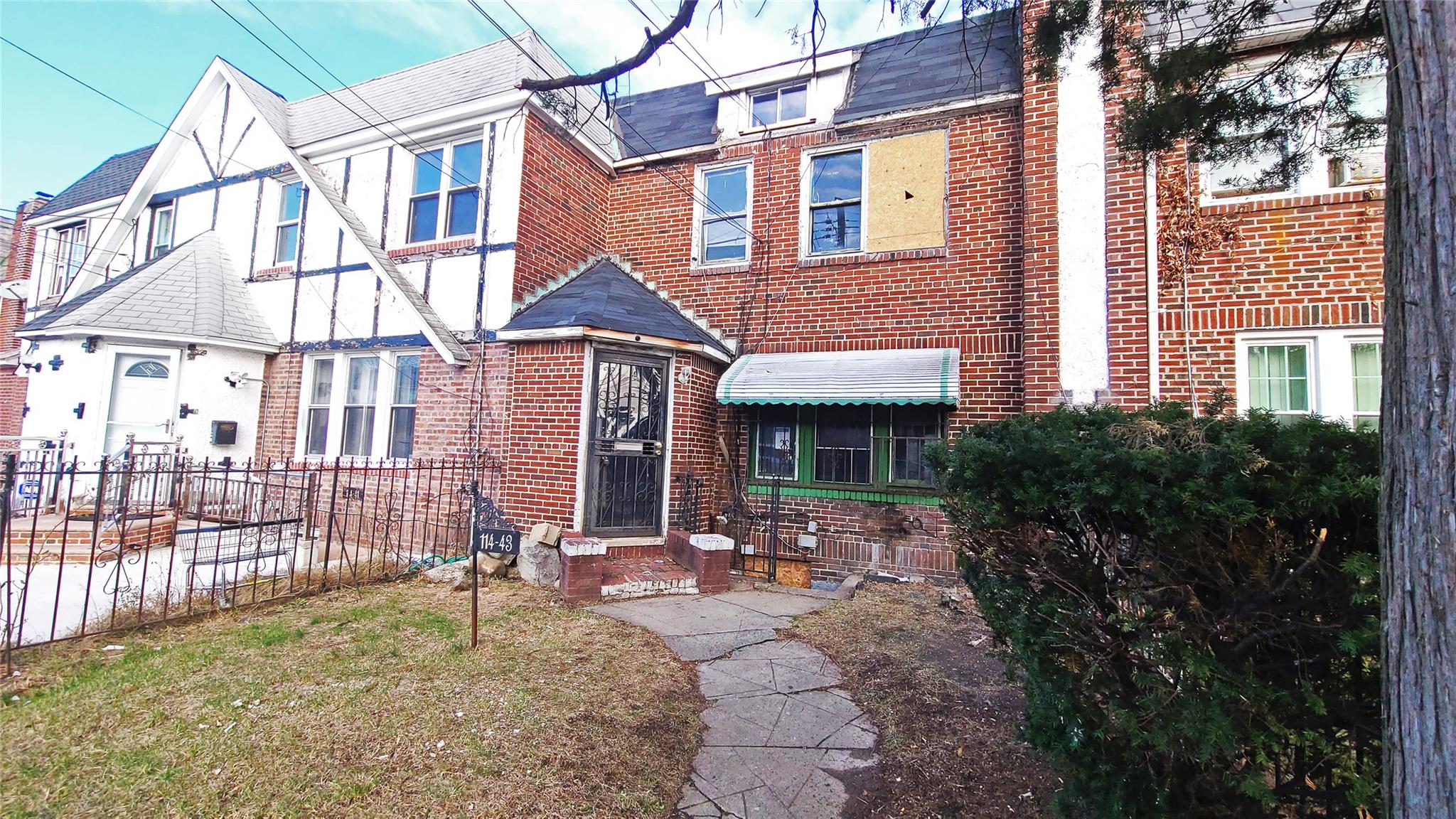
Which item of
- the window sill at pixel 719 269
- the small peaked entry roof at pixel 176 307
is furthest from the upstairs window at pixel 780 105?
the small peaked entry roof at pixel 176 307

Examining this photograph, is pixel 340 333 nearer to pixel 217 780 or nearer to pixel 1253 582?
pixel 217 780

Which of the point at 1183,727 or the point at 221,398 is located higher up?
the point at 221,398

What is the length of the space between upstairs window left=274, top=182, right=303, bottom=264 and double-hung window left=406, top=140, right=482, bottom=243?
2453mm

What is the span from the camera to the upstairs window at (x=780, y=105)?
9445 mm

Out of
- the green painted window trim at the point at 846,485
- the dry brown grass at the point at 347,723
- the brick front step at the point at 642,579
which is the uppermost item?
the green painted window trim at the point at 846,485

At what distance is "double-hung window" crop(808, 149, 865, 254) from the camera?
8977 millimetres

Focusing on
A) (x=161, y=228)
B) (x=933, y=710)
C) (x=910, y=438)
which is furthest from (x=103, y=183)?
(x=933, y=710)

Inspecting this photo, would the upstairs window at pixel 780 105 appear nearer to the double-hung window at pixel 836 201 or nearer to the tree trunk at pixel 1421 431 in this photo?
the double-hung window at pixel 836 201

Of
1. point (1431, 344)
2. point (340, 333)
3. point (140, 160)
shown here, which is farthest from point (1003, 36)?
point (140, 160)

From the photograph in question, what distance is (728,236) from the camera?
973 cm

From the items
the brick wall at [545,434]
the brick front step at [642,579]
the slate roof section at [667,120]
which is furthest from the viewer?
the slate roof section at [667,120]

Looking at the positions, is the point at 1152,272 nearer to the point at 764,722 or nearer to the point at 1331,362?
the point at 1331,362

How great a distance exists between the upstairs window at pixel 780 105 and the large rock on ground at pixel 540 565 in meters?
6.95

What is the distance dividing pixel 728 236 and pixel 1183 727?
8.73 metres
